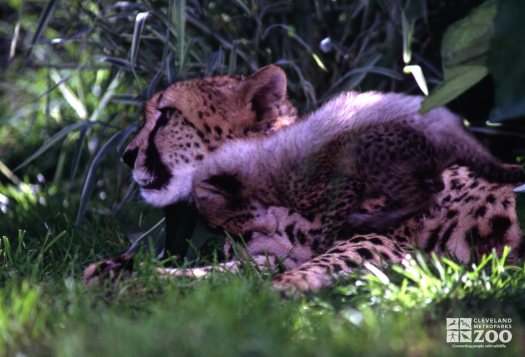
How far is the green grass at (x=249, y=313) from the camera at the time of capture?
1617mm

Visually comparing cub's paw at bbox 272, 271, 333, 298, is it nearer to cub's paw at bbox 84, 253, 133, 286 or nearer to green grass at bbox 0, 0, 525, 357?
green grass at bbox 0, 0, 525, 357

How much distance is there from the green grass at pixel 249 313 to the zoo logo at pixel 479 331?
0.07ft

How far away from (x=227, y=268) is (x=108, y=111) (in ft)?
6.81

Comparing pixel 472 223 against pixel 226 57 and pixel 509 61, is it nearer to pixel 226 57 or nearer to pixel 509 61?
pixel 509 61

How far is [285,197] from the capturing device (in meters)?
2.64

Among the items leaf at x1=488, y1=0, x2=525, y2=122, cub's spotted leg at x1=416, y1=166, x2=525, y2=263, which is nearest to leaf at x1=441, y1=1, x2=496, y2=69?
leaf at x1=488, y1=0, x2=525, y2=122

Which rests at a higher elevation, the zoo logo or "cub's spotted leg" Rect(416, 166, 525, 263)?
the zoo logo

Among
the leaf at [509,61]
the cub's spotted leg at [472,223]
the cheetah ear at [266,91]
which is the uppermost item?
the leaf at [509,61]

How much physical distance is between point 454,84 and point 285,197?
2.17ft

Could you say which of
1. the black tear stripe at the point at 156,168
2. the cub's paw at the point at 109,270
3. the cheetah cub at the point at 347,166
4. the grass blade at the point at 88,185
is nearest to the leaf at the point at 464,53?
the cheetah cub at the point at 347,166

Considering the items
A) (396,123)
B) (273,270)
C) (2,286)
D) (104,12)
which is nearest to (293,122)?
(396,123)

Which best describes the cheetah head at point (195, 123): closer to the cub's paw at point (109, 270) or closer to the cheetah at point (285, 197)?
the cheetah at point (285, 197)

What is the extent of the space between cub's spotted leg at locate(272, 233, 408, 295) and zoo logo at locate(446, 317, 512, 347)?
44cm

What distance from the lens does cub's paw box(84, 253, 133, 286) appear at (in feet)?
7.48
